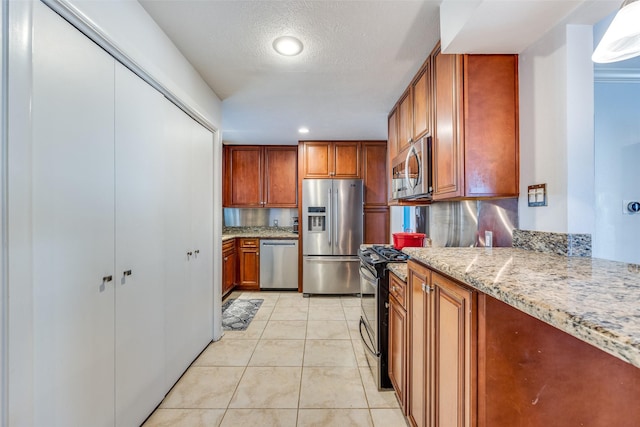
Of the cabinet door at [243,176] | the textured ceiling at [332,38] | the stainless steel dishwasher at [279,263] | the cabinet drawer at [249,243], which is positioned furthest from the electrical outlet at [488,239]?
the cabinet door at [243,176]

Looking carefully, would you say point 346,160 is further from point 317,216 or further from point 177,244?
point 177,244

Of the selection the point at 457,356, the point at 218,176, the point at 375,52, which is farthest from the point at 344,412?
the point at 375,52

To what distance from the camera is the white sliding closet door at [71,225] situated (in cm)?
93

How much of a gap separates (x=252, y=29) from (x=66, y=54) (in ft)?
3.06

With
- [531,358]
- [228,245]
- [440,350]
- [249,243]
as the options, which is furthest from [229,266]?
[531,358]

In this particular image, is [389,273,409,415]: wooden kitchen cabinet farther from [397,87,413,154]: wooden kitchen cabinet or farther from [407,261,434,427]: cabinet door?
[397,87,413,154]: wooden kitchen cabinet

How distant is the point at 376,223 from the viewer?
4082 millimetres

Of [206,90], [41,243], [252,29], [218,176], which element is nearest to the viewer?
[41,243]

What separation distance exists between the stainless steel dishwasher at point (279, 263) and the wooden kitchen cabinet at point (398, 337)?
7.95 feet

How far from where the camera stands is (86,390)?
1.12 meters

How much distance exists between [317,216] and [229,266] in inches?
58.3

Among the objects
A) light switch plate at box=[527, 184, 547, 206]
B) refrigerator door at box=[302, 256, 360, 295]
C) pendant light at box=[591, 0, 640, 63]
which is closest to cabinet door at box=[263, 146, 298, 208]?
refrigerator door at box=[302, 256, 360, 295]

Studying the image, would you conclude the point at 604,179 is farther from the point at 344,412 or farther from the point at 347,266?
the point at 347,266

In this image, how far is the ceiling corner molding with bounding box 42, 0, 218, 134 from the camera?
984 mm
